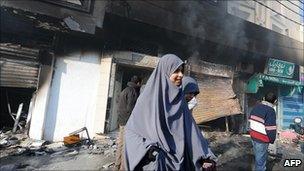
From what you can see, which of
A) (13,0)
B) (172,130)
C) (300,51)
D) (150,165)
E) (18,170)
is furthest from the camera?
(300,51)

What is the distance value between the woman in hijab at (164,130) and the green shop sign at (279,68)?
1139 cm

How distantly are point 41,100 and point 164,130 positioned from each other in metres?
5.99

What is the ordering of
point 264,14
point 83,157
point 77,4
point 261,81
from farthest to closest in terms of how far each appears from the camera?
point 264,14 < point 261,81 < point 77,4 < point 83,157

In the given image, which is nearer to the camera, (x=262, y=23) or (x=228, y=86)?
(x=228, y=86)

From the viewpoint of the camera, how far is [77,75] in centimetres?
848

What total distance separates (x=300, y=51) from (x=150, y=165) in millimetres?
14736

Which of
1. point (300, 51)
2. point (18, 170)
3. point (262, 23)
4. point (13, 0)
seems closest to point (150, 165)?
point (18, 170)

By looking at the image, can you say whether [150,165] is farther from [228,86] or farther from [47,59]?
[228,86]

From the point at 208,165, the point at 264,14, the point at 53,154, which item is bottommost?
the point at 53,154

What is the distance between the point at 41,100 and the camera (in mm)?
7969

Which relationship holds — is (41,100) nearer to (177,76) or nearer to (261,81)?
(177,76)

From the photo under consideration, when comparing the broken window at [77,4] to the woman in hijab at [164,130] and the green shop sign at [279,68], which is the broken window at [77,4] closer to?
the woman in hijab at [164,130]

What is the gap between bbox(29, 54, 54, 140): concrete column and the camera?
7855 millimetres

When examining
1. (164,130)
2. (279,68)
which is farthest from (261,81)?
(164,130)
